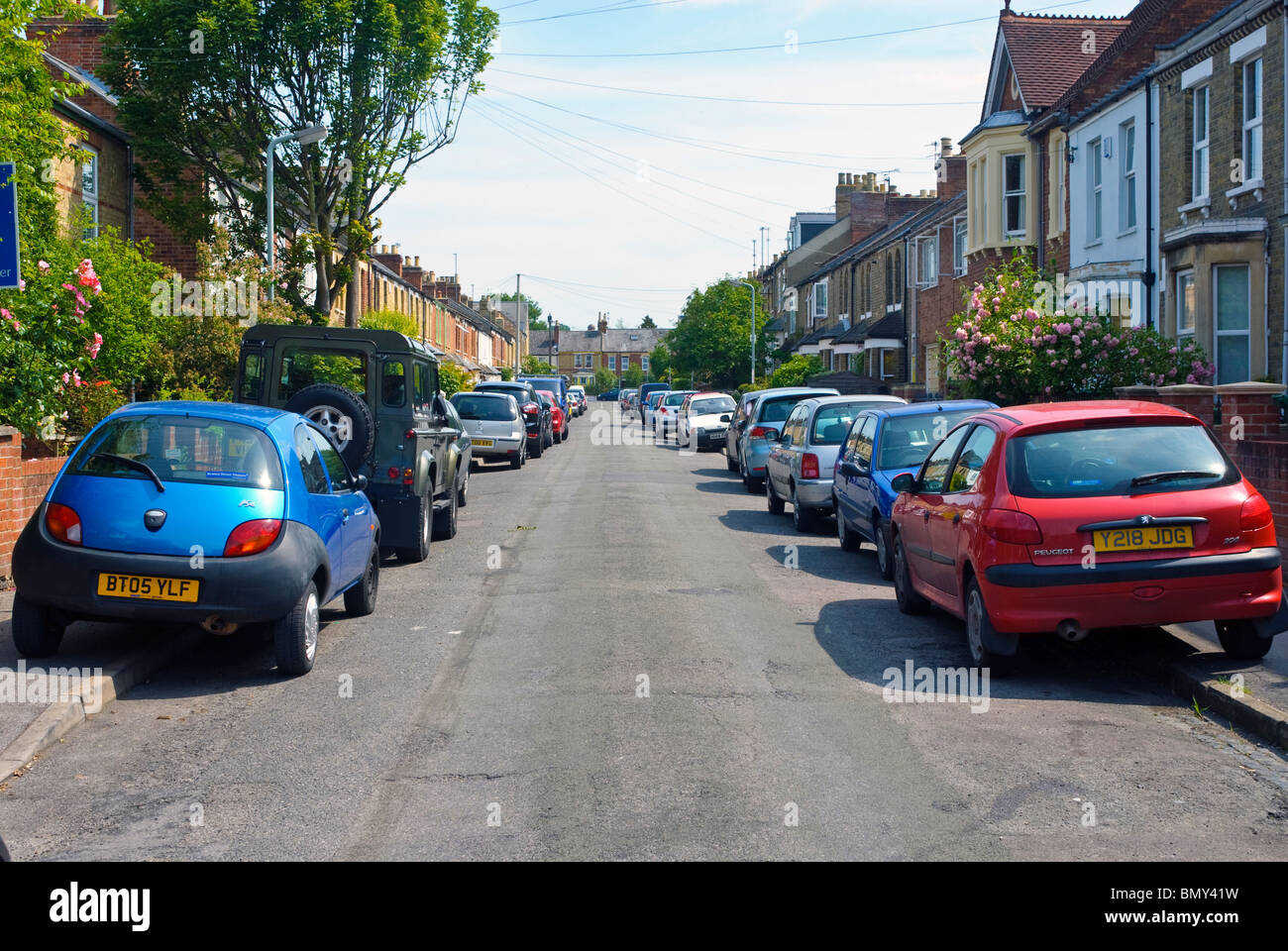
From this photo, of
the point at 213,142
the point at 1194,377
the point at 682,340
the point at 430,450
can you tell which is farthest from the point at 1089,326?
the point at 682,340

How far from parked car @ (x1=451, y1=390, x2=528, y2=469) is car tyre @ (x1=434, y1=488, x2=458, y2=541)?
1251cm

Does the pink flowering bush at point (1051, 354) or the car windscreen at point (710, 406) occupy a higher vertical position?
the pink flowering bush at point (1051, 354)

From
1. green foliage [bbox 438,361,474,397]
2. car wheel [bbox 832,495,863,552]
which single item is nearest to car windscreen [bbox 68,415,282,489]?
car wheel [bbox 832,495,863,552]

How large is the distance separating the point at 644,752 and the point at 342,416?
6.71 m

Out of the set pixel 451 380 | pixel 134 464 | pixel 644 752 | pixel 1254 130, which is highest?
pixel 1254 130

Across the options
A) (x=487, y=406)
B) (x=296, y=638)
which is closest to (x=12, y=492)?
(x=296, y=638)

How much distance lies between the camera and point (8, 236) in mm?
8562

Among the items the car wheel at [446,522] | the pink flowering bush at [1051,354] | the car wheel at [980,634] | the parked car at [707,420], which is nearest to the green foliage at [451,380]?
the parked car at [707,420]

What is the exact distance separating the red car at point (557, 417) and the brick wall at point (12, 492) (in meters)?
27.9

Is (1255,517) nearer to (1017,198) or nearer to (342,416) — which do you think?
(342,416)

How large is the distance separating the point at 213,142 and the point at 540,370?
4934 inches

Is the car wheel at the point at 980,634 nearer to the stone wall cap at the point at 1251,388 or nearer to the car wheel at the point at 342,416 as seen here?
the stone wall cap at the point at 1251,388

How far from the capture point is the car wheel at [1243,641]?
7844mm

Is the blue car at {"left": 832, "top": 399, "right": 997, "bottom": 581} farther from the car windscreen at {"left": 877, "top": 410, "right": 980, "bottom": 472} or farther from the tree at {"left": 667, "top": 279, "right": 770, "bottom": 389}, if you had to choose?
the tree at {"left": 667, "top": 279, "right": 770, "bottom": 389}
